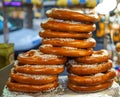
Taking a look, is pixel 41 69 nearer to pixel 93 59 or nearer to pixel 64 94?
pixel 64 94

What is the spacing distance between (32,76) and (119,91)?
0.65 meters

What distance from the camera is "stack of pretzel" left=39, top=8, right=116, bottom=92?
6.44 ft

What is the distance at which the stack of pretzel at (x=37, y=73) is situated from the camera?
1.92 meters

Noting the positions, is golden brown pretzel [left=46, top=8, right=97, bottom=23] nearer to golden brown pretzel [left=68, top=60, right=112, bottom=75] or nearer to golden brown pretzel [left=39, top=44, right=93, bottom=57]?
golden brown pretzel [left=39, top=44, right=93, bottom=57]

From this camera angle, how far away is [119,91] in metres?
2.06

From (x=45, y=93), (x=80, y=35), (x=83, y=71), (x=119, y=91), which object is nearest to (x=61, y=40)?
(x=80, y=35)

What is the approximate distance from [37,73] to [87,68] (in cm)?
35

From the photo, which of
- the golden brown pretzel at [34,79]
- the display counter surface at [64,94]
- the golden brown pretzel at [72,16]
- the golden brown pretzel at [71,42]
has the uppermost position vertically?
the golden brown pretzel at [72,16]

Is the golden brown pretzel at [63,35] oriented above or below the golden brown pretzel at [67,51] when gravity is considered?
above

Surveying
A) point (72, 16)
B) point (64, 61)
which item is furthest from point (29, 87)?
point (72, 16)

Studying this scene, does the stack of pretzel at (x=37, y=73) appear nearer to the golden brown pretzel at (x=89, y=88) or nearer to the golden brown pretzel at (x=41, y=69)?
the golden brown pretzel at (x=41, y=69)

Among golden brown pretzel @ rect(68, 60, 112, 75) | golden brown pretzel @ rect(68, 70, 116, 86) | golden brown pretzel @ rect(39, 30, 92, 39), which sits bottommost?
golden brown pretzel @ rect(68, 70, 116, 86)

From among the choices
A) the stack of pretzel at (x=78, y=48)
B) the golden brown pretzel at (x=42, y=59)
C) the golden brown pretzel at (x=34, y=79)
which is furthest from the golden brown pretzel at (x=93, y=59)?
the golden brown pretzel at (x=34, y=79)

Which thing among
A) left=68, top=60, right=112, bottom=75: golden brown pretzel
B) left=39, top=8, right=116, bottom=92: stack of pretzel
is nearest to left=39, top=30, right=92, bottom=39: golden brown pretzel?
left=39, top=8, right=116, bottom=92: stack of pretzel
